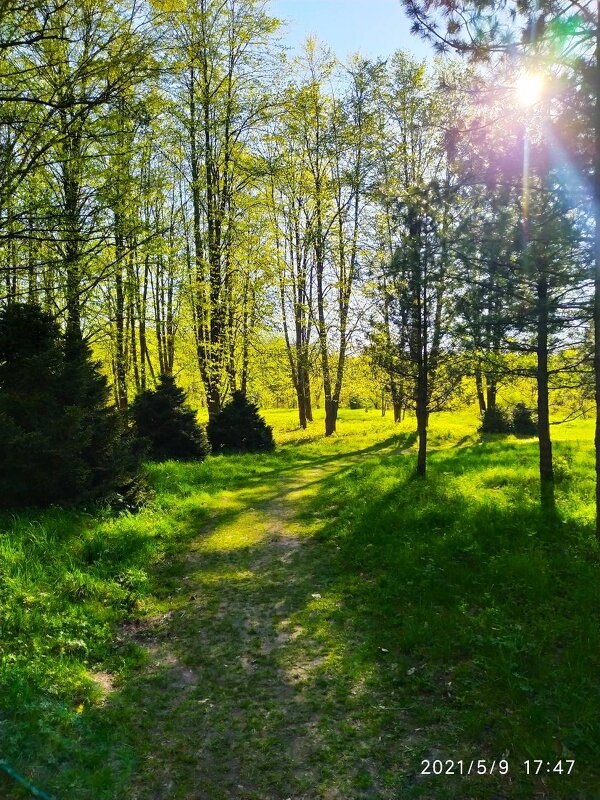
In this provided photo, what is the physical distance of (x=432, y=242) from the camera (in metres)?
7.57

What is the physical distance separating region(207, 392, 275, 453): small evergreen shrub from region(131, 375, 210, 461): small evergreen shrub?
7.49 ft

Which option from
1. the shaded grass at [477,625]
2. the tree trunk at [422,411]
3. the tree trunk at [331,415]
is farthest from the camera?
the tree trunk at [331,415]

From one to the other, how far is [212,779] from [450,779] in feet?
5.03

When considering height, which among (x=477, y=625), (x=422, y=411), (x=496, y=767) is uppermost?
(x=422, y=411)

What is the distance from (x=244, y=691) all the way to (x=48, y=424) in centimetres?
520

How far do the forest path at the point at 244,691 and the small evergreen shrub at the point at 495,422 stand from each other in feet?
55.5

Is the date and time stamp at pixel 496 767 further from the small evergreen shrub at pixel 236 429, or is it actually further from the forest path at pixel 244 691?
the small evergreen shrub at pixel 236 429

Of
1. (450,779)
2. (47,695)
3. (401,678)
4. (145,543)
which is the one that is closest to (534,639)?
(401,678)

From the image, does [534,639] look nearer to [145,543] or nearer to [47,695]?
[47,695]

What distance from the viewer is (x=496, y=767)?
10.5 feet

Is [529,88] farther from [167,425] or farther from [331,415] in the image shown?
[331,415]

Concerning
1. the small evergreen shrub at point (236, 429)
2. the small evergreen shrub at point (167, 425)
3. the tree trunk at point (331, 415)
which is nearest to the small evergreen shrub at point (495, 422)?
the tree trunk at point (331, 415)

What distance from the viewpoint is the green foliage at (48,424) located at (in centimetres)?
714

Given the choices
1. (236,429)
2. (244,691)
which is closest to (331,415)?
(236,429)
